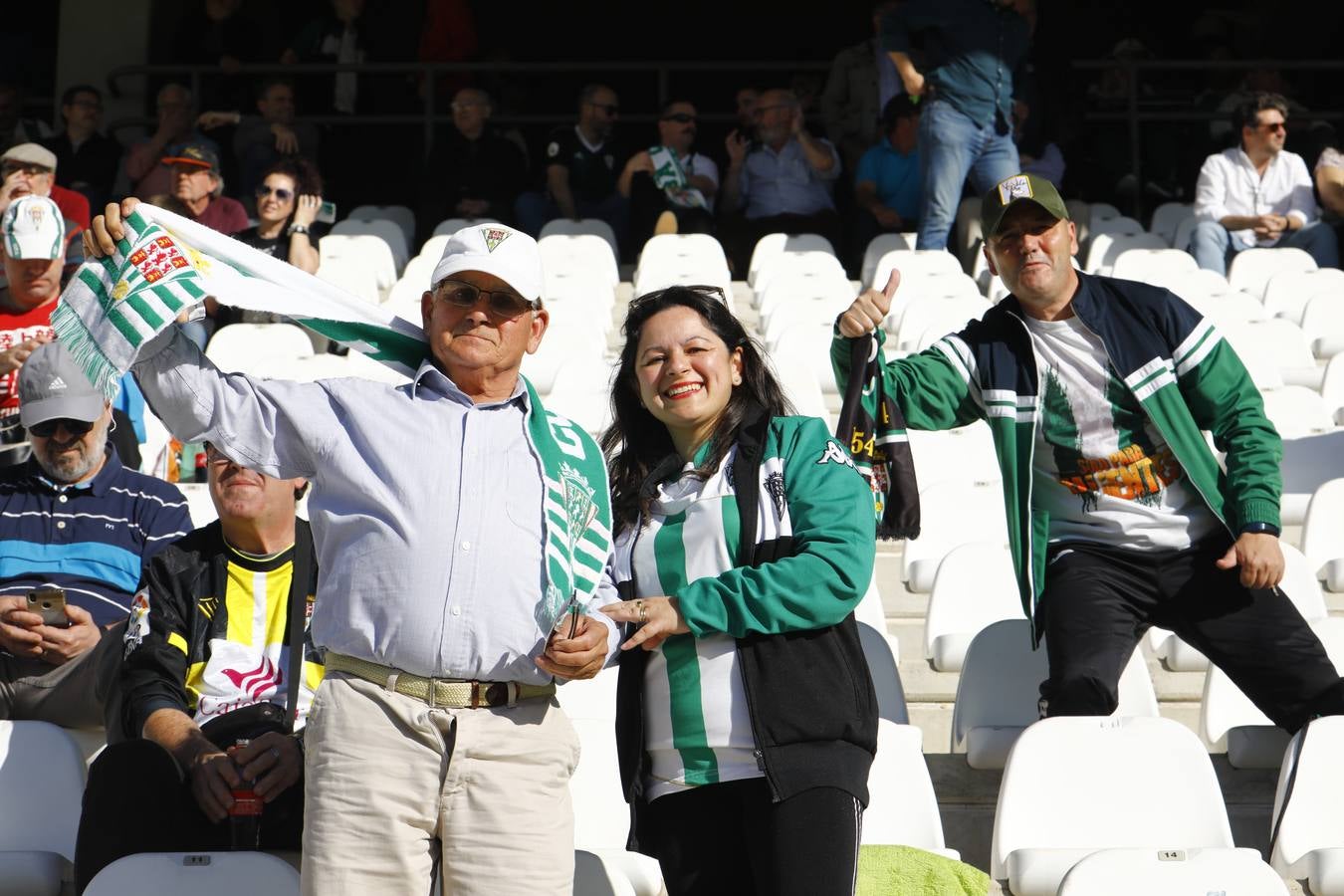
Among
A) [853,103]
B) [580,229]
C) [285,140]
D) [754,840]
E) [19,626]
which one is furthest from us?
[853,103]

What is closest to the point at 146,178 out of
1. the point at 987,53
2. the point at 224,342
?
the point at 224,342

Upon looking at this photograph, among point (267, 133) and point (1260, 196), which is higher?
point (267, 133)

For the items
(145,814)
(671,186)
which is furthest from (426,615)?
(671,186)

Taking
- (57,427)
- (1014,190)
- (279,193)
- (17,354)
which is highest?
(279,193)

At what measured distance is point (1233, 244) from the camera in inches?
332

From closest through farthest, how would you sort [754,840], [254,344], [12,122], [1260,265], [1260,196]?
[754,840] → [254,344] → [1260,265] → [1260,196] → [12,122]

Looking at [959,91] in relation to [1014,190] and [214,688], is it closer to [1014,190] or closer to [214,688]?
[1014,190]

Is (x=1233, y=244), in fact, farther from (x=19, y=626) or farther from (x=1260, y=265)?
(x=19, y=626)

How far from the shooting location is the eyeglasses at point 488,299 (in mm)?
2633

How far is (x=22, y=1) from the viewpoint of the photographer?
1332 centimetres

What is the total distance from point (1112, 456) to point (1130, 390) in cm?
15

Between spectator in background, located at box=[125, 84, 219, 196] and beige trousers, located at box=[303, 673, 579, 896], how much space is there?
23.5 ft

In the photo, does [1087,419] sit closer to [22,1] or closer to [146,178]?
[146,178]

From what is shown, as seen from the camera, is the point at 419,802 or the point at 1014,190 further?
the point at 1014,190
